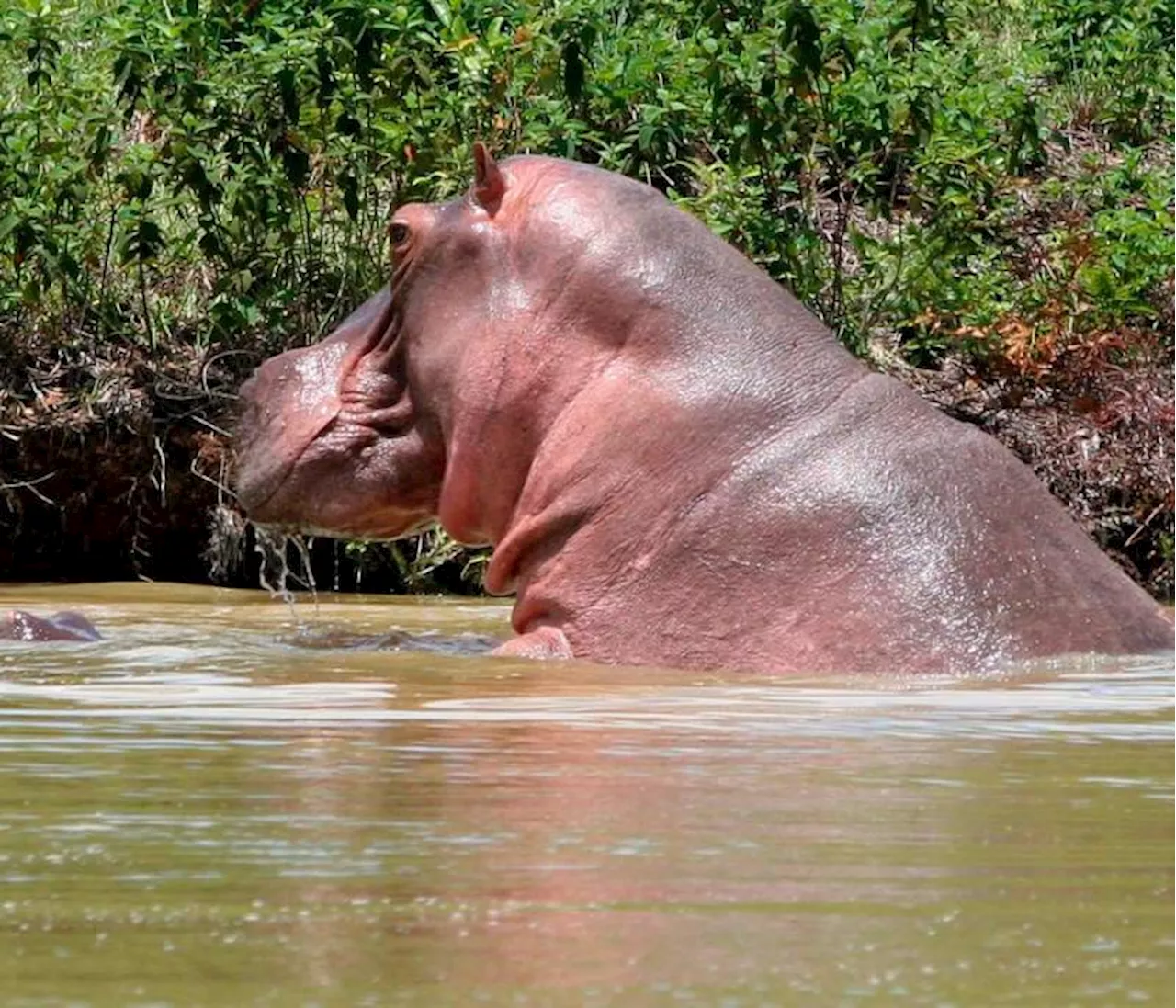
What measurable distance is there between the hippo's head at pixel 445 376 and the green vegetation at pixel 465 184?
3.10 metres

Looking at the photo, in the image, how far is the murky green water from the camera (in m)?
2.14

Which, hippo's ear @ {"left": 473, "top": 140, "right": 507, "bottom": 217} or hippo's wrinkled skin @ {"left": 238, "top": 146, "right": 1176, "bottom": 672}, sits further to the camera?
hippo's ear @ {"left": 473, "top": 140, "right": 507, "bottom": 217}

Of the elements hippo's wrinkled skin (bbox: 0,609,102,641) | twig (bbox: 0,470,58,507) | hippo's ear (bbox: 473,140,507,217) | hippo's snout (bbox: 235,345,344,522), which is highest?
hippo's ear (bbox: 473,140,507,217)

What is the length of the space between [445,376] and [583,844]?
3.32m

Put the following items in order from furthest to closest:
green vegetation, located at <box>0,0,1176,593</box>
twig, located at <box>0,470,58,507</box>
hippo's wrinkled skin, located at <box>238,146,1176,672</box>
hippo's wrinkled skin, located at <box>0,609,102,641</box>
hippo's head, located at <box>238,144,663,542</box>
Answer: green vegetation, located at <box>0,0,1176,593</box> → twig, located at <box>0,470,58,507</box> → hippo's wrinkled skin, located at <box>0,609,102,641</box> → hippo's head, located at <box>238,144,663,542</box> → hippo's wrinkled skin, located at <box>238,146,1176,672</box>

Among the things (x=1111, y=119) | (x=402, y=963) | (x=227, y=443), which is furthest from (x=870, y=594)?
(x=1111, y=119)

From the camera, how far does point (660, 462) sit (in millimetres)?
5727

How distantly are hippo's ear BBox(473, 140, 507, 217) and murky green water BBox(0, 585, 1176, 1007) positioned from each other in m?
1.50

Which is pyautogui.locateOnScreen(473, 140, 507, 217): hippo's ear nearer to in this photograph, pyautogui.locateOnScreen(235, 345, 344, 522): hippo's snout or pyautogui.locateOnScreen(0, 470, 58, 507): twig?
pyautogui.locateOnScreen(235, 345, 344, 522): hippo's snout

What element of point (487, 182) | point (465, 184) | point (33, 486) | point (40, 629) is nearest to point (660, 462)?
point (487, 182)

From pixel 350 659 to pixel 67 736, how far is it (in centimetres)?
176

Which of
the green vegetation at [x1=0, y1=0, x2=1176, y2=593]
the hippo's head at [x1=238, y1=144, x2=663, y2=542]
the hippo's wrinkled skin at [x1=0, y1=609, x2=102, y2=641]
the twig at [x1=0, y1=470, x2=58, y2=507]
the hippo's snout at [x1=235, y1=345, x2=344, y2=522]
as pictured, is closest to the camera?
the hippo's head at [x1=238, y1=144, x2=663, y2=542]

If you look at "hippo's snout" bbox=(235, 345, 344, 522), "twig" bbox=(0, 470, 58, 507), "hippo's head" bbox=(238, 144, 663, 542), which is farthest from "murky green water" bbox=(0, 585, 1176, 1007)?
"twig" bbox=(0, 470, 58, 507)

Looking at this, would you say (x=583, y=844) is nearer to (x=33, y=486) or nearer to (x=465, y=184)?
(x=465, y=184)
